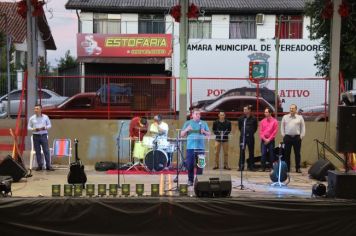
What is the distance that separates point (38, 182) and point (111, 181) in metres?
1.65

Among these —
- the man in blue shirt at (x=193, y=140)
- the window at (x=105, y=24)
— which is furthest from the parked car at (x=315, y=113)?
the window at (x=105, y=24)

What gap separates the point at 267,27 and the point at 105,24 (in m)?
10.7

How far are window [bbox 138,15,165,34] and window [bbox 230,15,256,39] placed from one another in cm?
466

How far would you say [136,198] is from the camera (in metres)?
8.01

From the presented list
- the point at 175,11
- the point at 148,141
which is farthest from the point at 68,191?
the point at 175,11

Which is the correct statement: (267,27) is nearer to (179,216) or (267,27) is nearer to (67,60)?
(67,60)

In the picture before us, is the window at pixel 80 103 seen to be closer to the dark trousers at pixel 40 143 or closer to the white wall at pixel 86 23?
the dark trousers at pixel 40 143

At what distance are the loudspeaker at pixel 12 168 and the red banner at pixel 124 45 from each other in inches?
912

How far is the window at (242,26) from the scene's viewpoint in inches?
1452

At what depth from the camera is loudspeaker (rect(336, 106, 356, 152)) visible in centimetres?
836

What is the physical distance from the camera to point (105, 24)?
3662 cm

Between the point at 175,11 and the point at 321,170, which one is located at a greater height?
the point at 175,11

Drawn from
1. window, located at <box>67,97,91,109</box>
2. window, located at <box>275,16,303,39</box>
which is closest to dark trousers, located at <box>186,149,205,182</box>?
window, located at <box>67,97,91,109</box>

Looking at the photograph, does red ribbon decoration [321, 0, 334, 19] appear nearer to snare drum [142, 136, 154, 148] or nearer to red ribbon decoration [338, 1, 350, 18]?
red ribbon decoration [338, 1, 350, 18]
